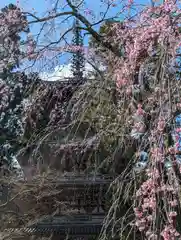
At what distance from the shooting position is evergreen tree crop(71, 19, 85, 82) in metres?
3.80

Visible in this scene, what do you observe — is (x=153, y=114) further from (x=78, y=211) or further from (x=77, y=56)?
(x=78, y=211)

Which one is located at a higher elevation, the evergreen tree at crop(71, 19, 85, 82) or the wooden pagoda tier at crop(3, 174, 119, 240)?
the evergreen tree at crop(71, 19, 85, 82)

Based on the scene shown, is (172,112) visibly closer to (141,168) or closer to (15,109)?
(141,168)

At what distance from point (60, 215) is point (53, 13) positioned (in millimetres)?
2558

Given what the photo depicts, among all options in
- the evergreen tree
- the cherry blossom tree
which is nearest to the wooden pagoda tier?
the evergreen tree

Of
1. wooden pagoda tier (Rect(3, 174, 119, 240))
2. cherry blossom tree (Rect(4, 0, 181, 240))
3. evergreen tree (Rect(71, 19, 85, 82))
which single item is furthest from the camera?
wooden pagoda tier (Rect(3, 174, 119, 240))

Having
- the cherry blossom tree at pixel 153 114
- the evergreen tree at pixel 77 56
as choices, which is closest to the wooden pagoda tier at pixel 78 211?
the evergreen tree at pixel 77 56

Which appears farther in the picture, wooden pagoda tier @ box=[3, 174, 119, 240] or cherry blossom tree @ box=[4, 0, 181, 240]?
wooden pagoda tier @ box=[3, 174, 119, 240]

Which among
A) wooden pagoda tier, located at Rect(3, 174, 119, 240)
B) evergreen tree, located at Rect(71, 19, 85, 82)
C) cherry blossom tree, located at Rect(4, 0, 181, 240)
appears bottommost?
wooden pagoda tier, located at Rect(3, 174, 119, 240)

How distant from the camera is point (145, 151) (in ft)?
7.91

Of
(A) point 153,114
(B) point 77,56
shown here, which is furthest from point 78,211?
(A) point 153,114

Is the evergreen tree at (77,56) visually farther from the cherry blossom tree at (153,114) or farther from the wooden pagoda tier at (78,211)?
the wooden pagoda tier at (78,211)

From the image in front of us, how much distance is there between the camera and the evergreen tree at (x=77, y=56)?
3801mm

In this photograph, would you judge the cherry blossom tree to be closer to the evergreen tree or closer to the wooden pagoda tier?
the evergreen tree
